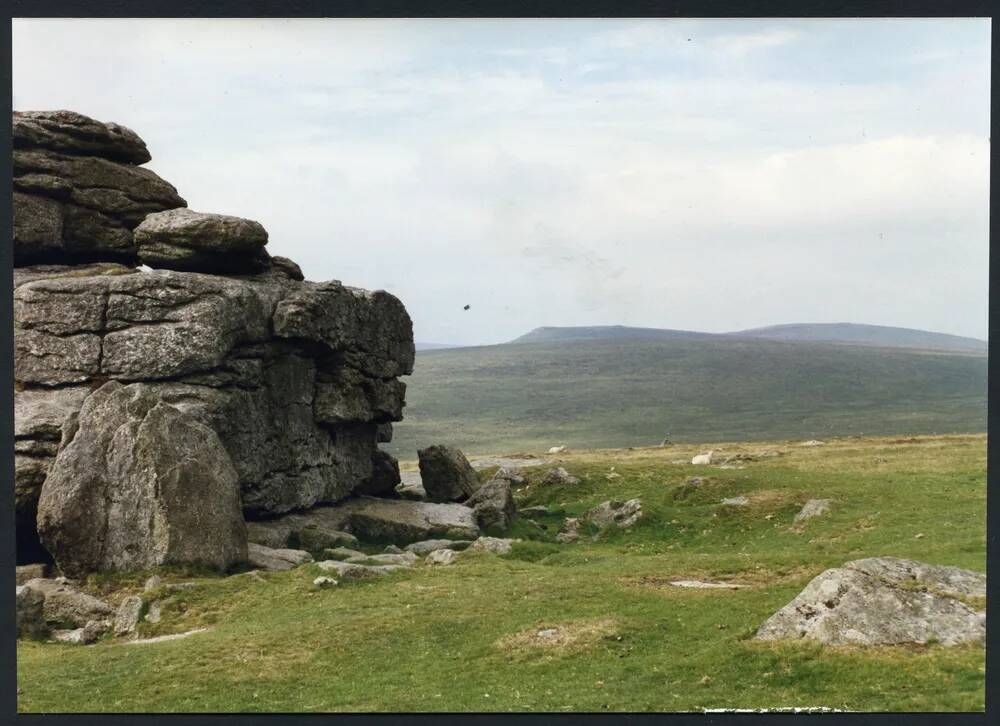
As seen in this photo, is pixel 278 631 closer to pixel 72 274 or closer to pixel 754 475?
pixel 72 274

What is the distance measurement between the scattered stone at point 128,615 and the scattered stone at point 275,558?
22.9 ft

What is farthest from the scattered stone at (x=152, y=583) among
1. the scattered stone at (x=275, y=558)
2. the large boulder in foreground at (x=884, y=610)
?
the large boulder in foreground at (x=884, y=610)

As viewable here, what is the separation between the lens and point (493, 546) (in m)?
50.6

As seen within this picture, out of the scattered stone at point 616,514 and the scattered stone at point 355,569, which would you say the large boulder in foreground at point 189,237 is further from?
the scattered stone at point 616,514

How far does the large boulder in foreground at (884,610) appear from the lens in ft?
101

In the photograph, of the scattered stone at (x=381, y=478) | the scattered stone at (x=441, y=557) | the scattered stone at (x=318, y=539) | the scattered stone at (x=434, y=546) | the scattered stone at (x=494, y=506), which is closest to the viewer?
the scattered stone at (x=441, y=557)

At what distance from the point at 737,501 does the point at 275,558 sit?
26.9m

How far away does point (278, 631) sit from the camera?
3622cm

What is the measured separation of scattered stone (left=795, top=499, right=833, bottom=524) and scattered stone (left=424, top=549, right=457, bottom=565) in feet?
62.4

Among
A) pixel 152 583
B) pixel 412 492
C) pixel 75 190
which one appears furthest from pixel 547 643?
pixel 75 190

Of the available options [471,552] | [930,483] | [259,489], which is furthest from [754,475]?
[259,489]

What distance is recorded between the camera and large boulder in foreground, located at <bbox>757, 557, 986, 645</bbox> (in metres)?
30.8

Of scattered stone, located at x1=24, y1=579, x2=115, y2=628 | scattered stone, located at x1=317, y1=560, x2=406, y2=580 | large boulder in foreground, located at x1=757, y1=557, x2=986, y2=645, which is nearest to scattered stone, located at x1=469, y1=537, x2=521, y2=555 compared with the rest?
scattered stone, located at x1=317, y1=560, x2=406, y2=580

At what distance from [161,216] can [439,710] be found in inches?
1424
